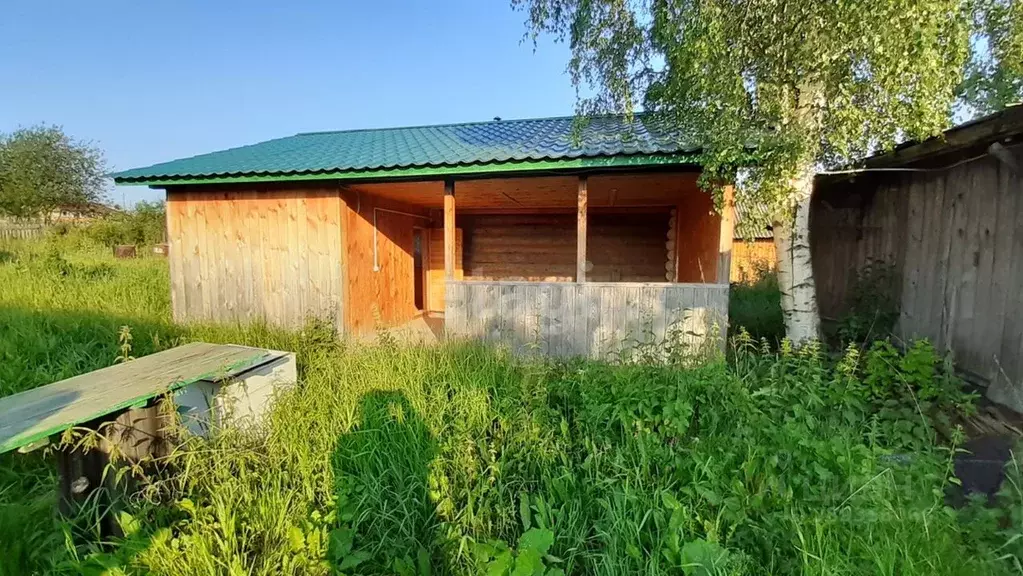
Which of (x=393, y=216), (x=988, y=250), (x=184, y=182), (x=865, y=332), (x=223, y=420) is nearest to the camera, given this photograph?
(x=223, y=420)

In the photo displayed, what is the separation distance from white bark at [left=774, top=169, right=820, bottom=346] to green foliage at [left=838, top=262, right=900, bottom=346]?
3.15ft

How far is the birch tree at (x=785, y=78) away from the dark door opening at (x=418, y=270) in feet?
17.1

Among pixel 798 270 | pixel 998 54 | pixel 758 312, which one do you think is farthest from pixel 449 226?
pixel 998 54

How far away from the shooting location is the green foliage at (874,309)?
5.09 metres

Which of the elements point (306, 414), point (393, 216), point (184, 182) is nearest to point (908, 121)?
point (306, 414)

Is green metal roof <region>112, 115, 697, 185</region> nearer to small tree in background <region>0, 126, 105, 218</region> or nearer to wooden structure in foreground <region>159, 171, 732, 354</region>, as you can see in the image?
wooden structure in foreground <region>159, 171, 732, 354</region>

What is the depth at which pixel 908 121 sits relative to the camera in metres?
3.46

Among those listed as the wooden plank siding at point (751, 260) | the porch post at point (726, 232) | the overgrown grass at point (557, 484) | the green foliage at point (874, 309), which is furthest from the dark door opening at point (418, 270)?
the wooden plank siding at point (751, 260)

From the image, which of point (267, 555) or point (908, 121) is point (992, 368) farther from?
point (267, 555)

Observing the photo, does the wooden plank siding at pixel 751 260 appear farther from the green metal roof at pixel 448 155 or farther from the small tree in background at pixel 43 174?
the small tree in background at pixel 43 174

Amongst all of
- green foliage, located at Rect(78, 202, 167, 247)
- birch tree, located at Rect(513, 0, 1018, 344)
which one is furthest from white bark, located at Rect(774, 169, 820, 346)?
green foliage, located at Rect(78, 202, 167, 247)

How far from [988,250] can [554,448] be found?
14.2 ft

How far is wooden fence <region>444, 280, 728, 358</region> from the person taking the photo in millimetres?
4754

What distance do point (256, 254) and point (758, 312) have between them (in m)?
7.91
